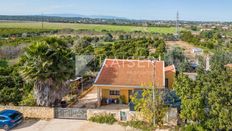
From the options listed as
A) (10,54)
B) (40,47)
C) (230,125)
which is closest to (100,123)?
(40,47)

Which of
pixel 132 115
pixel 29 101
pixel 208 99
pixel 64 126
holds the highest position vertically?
pixel 208 99

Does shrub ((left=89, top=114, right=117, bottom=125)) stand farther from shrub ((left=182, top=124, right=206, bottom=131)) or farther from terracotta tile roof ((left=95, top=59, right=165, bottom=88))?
shrub ((left=182, top=124, right=206, bottom=131))

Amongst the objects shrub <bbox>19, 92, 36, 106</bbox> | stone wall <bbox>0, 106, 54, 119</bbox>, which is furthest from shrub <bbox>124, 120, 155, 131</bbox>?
shrub <bbox>19, 92, 36, 106</bbox>

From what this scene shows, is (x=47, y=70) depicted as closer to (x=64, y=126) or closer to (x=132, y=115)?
(x=64, y=126)

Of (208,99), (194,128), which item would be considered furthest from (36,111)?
(208,99)

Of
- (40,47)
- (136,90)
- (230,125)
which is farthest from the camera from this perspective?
(136,90)

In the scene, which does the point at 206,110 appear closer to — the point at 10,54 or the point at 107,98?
the point at 107,98

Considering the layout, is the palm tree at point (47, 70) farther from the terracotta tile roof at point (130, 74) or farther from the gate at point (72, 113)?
the terracotta tile roof at point (130, 74)
